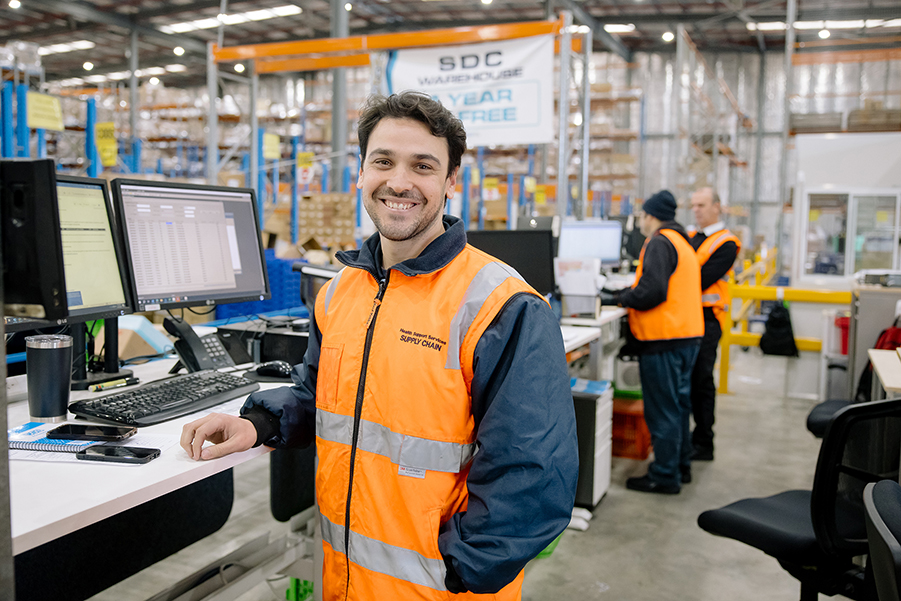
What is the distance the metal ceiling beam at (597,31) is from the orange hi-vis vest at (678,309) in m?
9.68

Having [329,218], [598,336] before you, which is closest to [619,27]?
[329,218]

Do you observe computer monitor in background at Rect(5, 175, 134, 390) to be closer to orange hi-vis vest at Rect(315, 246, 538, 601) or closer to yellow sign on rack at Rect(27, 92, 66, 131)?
orange hi-vis vest at Rect(315, 246, 538, 601)

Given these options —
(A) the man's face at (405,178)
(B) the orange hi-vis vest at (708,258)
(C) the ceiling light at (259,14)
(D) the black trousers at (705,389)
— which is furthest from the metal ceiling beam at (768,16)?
(A) the man's face at (405,178)

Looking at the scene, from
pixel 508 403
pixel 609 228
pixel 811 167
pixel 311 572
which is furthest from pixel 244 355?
pixel 811 167

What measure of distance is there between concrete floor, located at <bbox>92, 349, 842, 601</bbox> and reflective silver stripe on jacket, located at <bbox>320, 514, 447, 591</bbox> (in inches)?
60.9

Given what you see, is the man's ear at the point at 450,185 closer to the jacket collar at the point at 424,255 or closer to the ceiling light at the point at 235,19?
the jacket collar at the point at 424,255

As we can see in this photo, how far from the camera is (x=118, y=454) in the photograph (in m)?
1.41

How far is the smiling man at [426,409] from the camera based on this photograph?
4.24ft

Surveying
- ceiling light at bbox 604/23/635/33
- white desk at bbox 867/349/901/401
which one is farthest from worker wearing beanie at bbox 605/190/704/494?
ceiling light at bbox 604/23/635/33

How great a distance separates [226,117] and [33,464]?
11.7m

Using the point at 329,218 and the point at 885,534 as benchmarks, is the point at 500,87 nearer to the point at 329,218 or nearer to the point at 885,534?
the point at 329,218

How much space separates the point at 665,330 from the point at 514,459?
2.82 m

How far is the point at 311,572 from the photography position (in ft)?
7.58

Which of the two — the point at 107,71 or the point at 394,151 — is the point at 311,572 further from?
the point at 107,71
